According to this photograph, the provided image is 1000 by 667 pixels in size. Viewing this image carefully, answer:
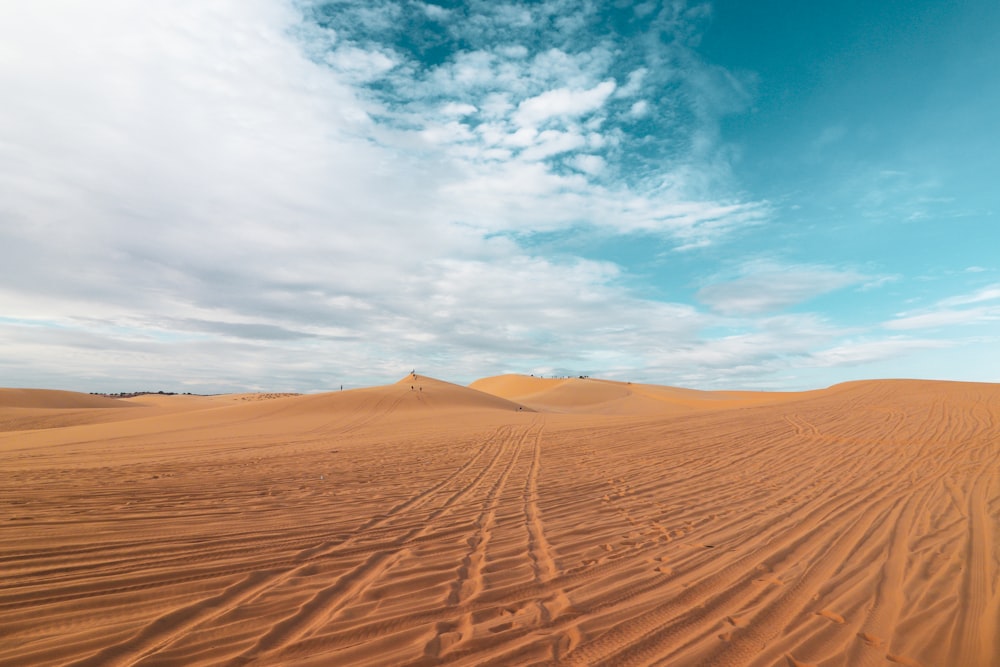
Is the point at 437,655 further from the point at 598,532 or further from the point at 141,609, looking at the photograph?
the point at 598,532

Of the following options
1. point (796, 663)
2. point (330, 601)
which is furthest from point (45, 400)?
point (796, 663)

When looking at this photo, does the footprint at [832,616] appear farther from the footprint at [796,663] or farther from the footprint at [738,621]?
the footprint at [796,663]

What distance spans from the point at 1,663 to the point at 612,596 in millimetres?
4188

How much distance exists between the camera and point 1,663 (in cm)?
312

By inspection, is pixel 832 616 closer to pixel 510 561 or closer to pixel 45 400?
pixel 510 561

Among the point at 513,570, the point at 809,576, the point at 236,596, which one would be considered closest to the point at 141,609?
the point at 236,596

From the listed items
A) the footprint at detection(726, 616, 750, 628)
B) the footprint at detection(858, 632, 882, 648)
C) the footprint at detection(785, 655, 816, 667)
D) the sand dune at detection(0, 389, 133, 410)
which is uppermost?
the sand dune at detection(0, 389, 133, 410)

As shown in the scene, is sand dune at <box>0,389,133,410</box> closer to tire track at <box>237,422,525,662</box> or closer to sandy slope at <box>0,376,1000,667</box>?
sandy slope at <box>0,376,1000,667</box>

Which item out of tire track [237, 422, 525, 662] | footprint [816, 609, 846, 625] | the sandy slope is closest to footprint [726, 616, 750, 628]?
the sandy slope

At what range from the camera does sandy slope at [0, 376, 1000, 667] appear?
3.45 metres

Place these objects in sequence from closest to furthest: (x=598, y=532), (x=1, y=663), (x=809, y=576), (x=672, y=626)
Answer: (x=1, y=663) → (x=672, y=626) → (x=809, y=576) → (x=598, y=532)

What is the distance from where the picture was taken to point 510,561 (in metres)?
4.99

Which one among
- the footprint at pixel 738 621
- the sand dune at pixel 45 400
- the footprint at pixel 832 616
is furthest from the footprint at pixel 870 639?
the sand dune at pixel 45 400

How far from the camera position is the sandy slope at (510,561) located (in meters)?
3.45
